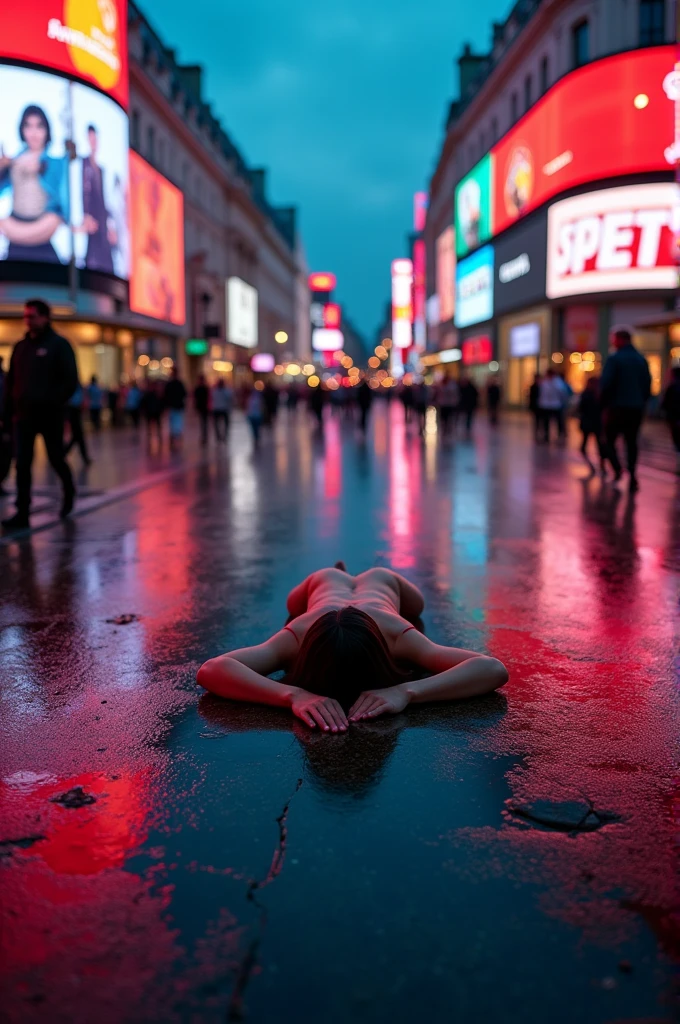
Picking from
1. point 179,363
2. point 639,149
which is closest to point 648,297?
point 639,149

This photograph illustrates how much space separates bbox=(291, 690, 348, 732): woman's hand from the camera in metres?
3.72

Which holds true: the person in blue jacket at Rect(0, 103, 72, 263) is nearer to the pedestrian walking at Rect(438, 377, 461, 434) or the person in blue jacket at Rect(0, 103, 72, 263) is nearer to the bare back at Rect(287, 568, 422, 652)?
the pedestrian walking at Rect(438, 377, 461, 434)

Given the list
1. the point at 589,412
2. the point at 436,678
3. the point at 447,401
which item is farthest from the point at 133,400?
the point at 436,678

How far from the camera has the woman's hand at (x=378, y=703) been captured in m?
3.85

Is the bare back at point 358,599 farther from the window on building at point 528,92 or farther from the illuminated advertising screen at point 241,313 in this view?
the illuminated advertising screen at point 241,313

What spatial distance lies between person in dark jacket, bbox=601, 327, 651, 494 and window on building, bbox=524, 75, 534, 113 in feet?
118

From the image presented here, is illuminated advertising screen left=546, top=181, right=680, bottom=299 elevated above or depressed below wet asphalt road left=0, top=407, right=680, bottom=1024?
above

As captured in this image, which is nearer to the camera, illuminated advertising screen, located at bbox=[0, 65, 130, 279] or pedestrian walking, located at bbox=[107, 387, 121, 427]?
illuminated advertising screen, located at bbox=[0, 65, 130, 279]

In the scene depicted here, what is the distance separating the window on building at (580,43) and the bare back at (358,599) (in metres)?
37.5

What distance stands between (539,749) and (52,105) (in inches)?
1269

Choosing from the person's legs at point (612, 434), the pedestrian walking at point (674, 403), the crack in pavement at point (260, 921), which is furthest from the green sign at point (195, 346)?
the crack in pavement at point (260, 921)

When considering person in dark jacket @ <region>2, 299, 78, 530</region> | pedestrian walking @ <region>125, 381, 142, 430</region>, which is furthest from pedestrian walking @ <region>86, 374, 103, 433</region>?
person in dark jacket @ <region>2, 299, 78, 530</region>

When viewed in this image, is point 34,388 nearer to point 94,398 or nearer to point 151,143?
point 94,398

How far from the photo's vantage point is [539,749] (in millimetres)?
3666
